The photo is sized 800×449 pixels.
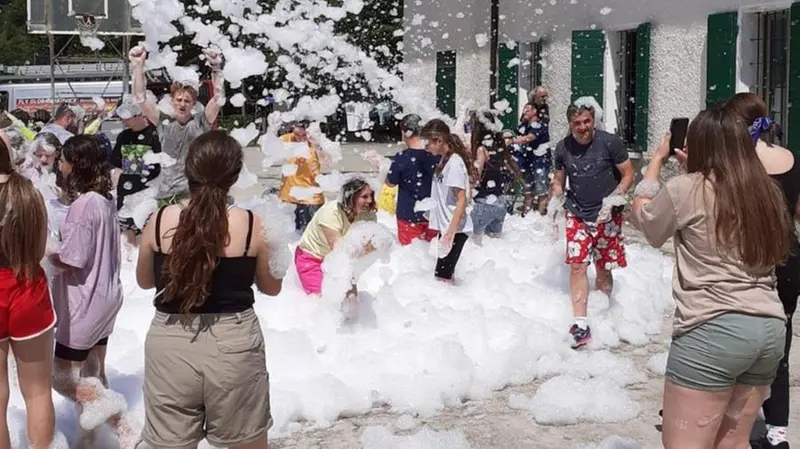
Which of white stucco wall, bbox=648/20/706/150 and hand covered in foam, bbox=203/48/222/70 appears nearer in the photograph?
hand covered in foam, bbox=203/48/222/70

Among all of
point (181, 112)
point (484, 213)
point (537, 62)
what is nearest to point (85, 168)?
point (181, 112)

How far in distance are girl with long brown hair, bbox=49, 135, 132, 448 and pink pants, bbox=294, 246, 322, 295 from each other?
7.64 feet

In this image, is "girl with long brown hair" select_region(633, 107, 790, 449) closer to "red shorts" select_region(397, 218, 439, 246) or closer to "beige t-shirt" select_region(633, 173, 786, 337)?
"beige t-shirt" select_region(633, 173, 786, 337)

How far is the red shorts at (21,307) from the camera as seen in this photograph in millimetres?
3949

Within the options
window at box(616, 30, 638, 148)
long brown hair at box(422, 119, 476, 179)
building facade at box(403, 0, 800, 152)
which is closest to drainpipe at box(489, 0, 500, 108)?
building facade at box(403, 0, 800, 152)

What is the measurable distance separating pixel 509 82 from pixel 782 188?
12143 mm

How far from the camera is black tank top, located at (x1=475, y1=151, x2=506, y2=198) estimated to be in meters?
9.16

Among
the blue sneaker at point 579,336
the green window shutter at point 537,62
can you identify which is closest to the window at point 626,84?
the green window shutter at point 537,62

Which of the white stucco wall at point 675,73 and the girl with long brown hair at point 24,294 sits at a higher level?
the white stucco wall at point 675,73

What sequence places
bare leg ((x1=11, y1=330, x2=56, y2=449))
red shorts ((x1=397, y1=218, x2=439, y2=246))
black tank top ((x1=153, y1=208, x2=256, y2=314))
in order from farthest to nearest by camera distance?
red shorts ((x1=397, y1=218, x2=439, y2=246))
bare leg ((x1=11, y1=330, x2=56, y2=449))
black tank top ((x1=153, y1=208, x2=256, y2=314))

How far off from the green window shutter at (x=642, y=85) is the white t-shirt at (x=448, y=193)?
5694 millimetres

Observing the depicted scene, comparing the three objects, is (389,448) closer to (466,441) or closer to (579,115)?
(466,441)

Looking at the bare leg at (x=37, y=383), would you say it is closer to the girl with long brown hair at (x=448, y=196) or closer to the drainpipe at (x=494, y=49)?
the girl with long brown hair at (x=448, y=196)

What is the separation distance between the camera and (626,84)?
1367cm
